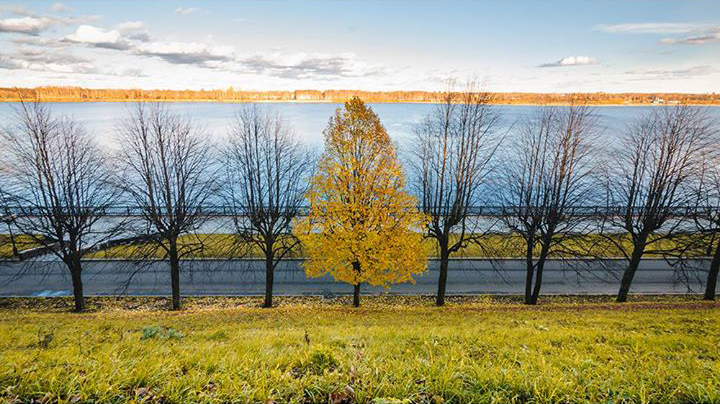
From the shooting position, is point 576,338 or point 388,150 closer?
point 576,338

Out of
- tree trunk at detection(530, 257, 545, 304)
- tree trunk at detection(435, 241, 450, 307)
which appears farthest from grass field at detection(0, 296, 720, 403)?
tree trunk at detection(435, 241, 450, 307)

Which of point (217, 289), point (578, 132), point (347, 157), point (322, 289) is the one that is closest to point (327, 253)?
point (347, 157)

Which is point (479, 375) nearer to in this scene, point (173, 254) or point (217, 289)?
point (173, 254)

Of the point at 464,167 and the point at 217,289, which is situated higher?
the point at 464,167

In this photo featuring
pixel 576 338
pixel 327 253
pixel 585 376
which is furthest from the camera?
pixel 327 253

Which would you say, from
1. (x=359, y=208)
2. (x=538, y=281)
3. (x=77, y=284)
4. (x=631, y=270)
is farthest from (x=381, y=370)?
(x=631, y=270)

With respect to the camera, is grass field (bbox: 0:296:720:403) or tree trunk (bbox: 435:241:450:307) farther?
tree trunk (bbox: 435:241:450:307)

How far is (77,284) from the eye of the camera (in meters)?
19.1

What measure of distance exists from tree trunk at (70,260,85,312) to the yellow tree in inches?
459

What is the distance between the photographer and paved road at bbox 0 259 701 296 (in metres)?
23.4

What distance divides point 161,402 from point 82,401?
0.85 m

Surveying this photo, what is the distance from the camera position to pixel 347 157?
17.9 metres

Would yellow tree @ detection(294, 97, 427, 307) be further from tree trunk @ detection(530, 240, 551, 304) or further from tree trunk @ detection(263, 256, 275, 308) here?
tree trunk @ detection(530, 240, 551, 304)

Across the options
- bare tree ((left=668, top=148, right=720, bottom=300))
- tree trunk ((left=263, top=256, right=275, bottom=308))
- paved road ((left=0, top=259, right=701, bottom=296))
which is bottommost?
paved road ((left=0, top=259, right=701, bottom=296))
